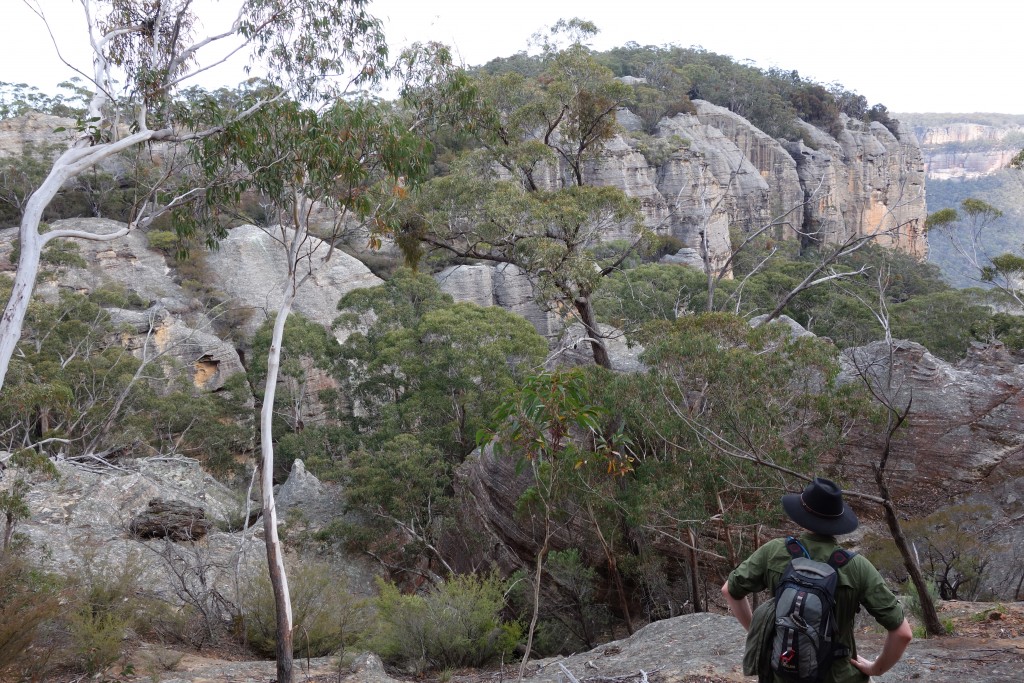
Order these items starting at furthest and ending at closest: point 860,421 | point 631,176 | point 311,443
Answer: point 631,176 < point 311,443 < point 860,421

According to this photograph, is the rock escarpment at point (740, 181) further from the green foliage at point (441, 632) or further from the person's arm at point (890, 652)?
the person's arm at point (890, 652)

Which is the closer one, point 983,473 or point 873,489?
point 873,489

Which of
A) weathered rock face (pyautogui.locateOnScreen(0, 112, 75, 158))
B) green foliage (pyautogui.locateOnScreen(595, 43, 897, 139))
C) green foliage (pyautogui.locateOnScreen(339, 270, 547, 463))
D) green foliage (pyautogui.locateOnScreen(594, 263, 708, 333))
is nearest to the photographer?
green foliage (pyautogui.locateOnScreen(339, 270, 547, 463))

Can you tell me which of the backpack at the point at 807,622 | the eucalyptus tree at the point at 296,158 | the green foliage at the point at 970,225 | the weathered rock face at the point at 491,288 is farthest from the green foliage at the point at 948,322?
the backpack at the point at 807,622

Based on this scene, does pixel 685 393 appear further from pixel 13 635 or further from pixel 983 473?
pixel 13 635

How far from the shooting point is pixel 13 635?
4961mm

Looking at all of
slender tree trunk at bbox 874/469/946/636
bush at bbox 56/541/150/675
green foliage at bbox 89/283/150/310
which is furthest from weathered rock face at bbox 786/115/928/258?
bush at bbox 56/541/150/675

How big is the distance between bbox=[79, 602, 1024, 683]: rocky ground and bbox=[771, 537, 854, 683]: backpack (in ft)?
7.64

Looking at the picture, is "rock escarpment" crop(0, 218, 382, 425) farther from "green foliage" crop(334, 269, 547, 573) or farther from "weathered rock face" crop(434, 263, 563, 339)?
"green foliage" crop(334, 269, 547, 573)

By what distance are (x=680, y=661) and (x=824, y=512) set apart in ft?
10.8

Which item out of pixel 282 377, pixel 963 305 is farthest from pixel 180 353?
pixel 963 305

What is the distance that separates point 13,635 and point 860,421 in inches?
278

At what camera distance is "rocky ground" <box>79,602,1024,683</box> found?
5.05m

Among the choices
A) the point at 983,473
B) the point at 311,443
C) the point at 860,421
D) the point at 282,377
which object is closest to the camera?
the point at 860,421
